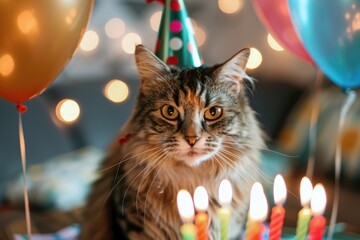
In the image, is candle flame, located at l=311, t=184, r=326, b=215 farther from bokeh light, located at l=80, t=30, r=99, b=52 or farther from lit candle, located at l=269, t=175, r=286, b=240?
bokeh light, located at l=80, t=30, r=99, b=52

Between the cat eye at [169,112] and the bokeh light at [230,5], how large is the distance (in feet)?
5.84

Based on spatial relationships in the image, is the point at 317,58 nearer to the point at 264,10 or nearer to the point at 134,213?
the point at 264,10

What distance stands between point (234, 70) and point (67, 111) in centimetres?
144

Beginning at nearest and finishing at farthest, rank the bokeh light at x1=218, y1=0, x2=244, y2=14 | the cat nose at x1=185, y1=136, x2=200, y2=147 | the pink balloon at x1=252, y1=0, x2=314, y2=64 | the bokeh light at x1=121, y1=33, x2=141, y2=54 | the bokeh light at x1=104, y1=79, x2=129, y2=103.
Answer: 1. the cat nose at x1=185, y1=136, x2=200, y2=147
2. the pink balloon at x1=252, y1=0, x2=314, y2=64
3. the bokeh light at x1=104, y1=79, x2=129, y2=103
4. the bokeh light at x1=121, y1=33, x2=141, y2=54
5. the bokeh light at x1=218, y1=0, x2=244, y2=14

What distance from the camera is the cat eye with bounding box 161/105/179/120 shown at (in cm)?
136

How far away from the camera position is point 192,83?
137 cm

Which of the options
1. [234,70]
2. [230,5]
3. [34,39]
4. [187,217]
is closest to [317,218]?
[187,217]

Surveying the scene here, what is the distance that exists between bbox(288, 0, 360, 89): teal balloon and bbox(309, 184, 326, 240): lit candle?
471 mm

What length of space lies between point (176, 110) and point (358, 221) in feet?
4.29

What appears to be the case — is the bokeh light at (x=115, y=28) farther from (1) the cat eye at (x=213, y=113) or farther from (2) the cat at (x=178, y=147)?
(1) the cat eye at (x=213, y=113)

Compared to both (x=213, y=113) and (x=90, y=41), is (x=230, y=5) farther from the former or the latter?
(x=213, y=113)

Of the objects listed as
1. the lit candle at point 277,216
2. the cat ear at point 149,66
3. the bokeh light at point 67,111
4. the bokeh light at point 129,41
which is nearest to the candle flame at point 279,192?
the lit candle at point 277,216

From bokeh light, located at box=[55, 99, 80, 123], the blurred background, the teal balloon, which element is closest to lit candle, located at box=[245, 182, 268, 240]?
the teal balloon

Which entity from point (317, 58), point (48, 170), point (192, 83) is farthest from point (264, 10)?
point (48, 170)
